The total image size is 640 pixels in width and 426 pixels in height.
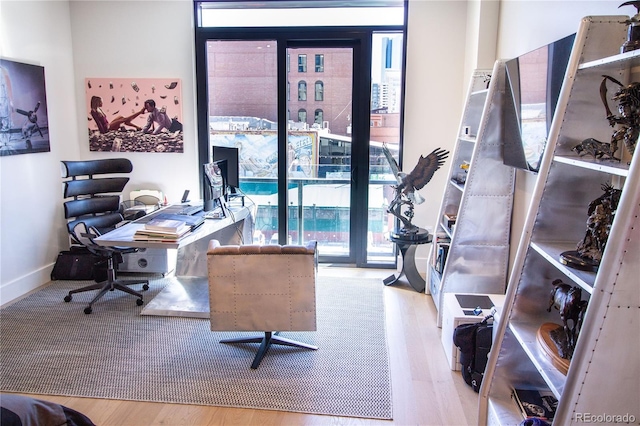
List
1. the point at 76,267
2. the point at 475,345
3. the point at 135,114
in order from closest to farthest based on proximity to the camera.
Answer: the point at 475,345
the point at 76,267
the point at 135,114

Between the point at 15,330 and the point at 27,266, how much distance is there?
1.01 m

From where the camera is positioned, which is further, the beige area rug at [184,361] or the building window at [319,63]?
the building window at [319,63]

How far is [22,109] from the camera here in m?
4.34

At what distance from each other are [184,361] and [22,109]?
2.80 metres

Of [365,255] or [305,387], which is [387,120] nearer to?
[365,255]

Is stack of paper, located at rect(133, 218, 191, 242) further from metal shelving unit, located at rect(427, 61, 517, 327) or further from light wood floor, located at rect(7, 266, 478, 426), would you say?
metal shelving unit, located at rect(427, 61, 517, 327)

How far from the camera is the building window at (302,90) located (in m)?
5.02

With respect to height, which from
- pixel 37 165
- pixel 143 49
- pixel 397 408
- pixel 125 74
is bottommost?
pixel 397 408

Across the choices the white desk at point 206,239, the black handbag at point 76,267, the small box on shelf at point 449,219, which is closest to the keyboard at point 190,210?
the white desk at point 206,239

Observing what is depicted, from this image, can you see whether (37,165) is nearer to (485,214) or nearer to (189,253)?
(189,253)

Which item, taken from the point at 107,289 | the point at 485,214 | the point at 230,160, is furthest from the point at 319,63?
the point at 107,289

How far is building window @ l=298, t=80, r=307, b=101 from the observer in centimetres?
502

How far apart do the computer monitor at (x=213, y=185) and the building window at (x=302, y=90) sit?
47.3 inches

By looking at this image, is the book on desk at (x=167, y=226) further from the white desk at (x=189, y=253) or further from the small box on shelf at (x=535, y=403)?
the small box on shelf at (x=535, y=403)
